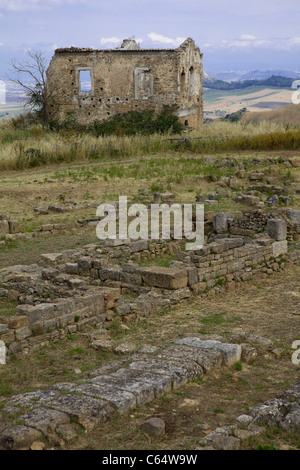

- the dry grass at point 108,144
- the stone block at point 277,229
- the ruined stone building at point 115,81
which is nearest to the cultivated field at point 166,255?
the dry grass at point 108,144

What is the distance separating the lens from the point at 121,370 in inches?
276

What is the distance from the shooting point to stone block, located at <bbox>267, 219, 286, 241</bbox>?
13633mm

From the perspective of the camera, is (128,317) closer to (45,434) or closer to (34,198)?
(45,434)

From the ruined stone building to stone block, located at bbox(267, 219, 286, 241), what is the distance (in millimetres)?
21975

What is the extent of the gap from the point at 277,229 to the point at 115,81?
23228 millimetres

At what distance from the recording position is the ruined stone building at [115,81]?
111 feet

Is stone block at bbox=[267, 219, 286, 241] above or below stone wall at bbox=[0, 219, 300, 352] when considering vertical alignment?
above

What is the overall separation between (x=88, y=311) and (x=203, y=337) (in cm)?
209

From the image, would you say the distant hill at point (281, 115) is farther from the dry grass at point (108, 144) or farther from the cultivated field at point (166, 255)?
the cultivated field at point (166, 255)

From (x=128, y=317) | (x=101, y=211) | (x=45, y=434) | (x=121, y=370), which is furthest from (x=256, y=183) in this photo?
(x=45, y=434)

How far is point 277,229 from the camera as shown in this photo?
13625mm

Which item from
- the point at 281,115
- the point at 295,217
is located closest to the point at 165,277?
the point at 295,217

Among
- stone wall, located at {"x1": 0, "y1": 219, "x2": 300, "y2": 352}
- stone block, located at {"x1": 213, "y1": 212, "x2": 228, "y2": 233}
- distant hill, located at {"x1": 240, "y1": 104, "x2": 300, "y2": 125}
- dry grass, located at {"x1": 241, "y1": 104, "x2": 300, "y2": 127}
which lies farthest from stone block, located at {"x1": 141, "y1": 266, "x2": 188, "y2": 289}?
dry grass, located at {"x1": 241, "y1": 104, "x2": 300, "y2": 127}

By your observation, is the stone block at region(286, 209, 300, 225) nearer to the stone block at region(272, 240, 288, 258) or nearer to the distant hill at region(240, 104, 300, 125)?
the stone block at region(272, 240, 288, 258)
